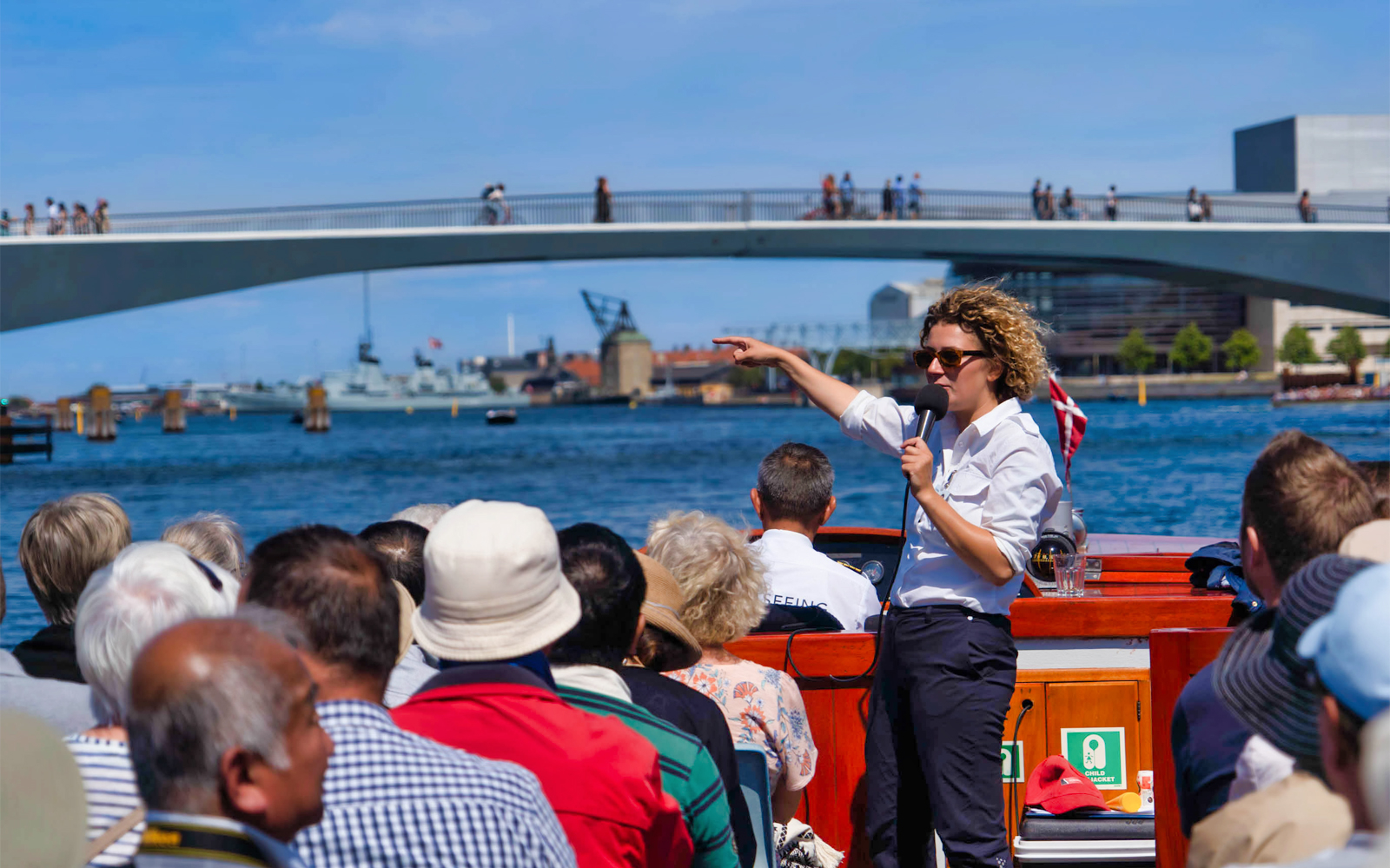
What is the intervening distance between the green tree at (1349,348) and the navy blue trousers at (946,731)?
99.9m

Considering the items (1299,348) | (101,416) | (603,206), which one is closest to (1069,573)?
(603,206)

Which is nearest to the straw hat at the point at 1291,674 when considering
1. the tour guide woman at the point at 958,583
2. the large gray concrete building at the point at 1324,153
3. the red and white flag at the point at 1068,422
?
the tour guide woman at the point at 958,583

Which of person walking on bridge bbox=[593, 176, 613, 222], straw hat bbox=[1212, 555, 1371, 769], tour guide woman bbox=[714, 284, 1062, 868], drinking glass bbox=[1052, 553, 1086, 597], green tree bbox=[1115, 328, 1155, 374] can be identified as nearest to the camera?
straw hat bbox=[1212, 555, 1371, 769]

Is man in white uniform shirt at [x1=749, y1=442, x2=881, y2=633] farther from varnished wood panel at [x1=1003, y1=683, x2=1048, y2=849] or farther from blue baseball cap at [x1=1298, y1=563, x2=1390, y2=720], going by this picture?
blue baseball cap at [x1=1298, y1=563, x2=1390, y2=720]

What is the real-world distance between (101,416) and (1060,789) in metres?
77.5

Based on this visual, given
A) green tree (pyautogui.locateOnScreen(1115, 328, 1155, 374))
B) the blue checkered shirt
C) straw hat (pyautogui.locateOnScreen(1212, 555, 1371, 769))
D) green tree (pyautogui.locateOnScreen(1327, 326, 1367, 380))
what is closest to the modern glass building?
green tree (pyautogui.locateOnScreen(1115, 328, 1155, 374))

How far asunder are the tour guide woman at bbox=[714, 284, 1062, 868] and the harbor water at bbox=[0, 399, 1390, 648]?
9.54 metres

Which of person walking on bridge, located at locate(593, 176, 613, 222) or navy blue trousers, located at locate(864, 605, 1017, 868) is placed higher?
person walking on bridge, located at locate(593, 176, 613, 222)

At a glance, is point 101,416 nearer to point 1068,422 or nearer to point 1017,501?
point 1068,422

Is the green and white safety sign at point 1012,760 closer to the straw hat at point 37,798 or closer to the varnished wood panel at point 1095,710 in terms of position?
the varnished wood panel at point 1095,710

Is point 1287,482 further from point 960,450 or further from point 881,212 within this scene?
point 881,212

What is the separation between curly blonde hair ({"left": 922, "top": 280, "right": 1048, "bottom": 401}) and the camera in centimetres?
304

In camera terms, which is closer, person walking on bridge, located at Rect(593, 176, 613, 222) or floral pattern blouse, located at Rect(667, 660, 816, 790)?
floral pattern blouse, located at Rect(667, 660, 816, 790)

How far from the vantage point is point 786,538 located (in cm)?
392
